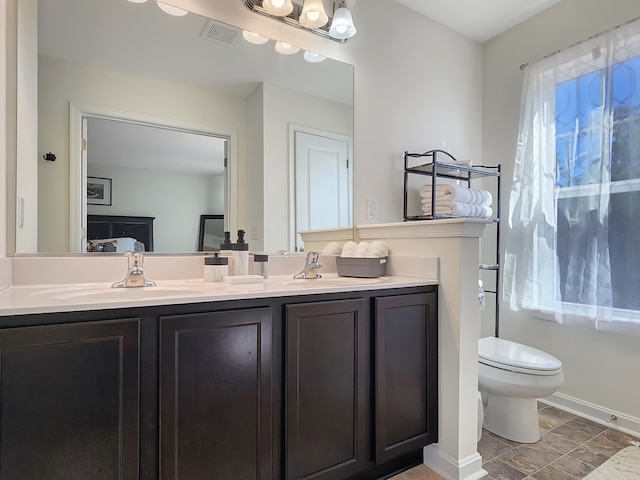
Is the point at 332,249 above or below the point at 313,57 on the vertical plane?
below

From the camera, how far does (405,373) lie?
59.4 inches

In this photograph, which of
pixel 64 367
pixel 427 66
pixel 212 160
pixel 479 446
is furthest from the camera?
pixel 427 66

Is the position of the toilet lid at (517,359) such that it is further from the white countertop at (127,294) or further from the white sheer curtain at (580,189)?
the white countertop at (127,294)

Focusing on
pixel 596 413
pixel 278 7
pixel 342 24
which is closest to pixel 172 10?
pixel 278 7

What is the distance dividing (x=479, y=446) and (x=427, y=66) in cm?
227

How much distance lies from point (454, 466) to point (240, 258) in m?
1.27

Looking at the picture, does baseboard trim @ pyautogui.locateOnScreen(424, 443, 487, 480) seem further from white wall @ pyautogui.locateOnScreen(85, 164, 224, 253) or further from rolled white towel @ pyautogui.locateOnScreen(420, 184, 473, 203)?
white wall @ pyautogui.locateOnScreen(85, 164, 224, 253)

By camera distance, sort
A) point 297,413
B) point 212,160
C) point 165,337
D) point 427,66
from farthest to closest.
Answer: point 427,66 < point 212,160 < point 297,413 < point 165,337

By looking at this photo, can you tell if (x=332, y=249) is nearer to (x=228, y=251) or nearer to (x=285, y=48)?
(x=228, y=251)

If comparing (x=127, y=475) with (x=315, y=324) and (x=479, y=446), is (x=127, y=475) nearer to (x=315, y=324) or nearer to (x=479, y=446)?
(x=315, y=324)

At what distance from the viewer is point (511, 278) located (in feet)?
7.88

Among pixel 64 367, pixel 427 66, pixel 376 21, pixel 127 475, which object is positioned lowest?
pixel 127 475

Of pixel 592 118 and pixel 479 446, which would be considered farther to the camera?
pixel 592 118

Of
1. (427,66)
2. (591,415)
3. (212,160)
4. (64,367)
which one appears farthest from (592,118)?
(64,367)
